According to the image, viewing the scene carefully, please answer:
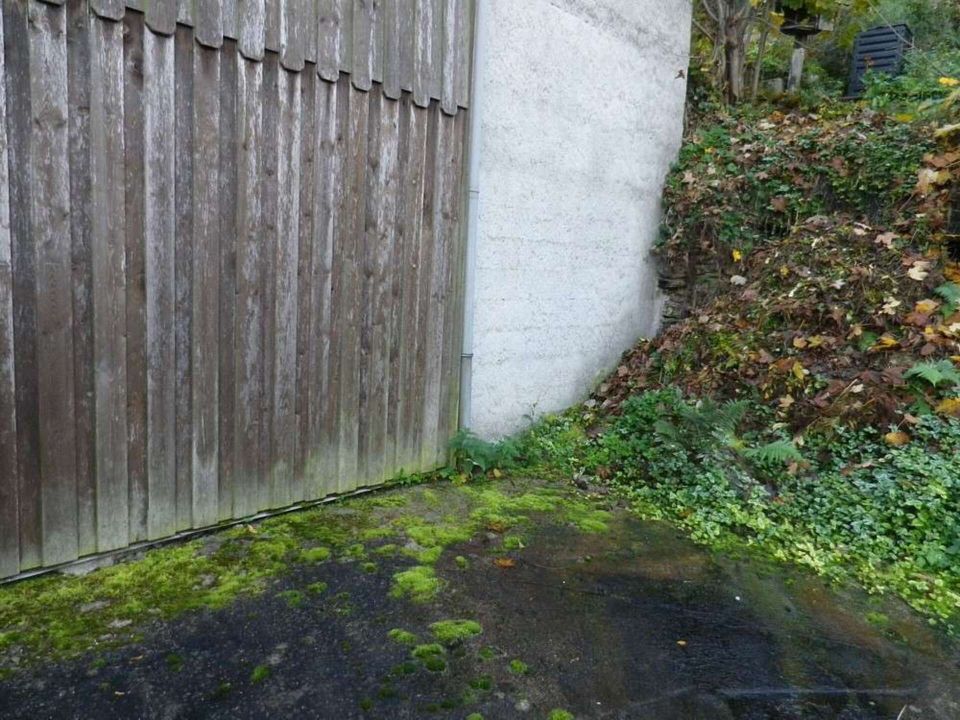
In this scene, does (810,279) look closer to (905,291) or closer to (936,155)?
(905,291)

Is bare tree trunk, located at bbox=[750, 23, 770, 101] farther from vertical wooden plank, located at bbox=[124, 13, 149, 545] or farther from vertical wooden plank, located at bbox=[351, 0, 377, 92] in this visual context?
vertical wooden plank, located at bbox=[124, 13, 149, 545]

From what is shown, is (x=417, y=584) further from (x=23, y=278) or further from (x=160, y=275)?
(x=23, y=278)

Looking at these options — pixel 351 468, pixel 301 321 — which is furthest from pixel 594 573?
pixel 301 321

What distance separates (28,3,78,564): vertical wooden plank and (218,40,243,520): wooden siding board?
27.0 inches

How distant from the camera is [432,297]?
4.56 metres

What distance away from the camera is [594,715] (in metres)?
2.41

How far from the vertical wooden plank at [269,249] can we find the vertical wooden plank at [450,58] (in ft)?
3.90

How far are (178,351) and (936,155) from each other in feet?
19.0

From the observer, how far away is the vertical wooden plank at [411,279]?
4297 millimetres

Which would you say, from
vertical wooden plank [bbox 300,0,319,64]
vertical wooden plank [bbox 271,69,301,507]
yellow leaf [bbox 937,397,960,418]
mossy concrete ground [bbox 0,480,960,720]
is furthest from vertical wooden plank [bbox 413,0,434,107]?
yellow leaf [bbox 937,397,960,418]

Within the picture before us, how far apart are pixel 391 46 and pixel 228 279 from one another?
64.7 inches

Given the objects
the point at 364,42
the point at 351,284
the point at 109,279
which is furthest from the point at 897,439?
the point at 109,279

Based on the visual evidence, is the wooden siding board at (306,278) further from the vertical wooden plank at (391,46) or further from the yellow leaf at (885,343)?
the yellow leaf at (885,343)

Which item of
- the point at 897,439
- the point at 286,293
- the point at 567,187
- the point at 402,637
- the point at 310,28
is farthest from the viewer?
the point at 567,187
